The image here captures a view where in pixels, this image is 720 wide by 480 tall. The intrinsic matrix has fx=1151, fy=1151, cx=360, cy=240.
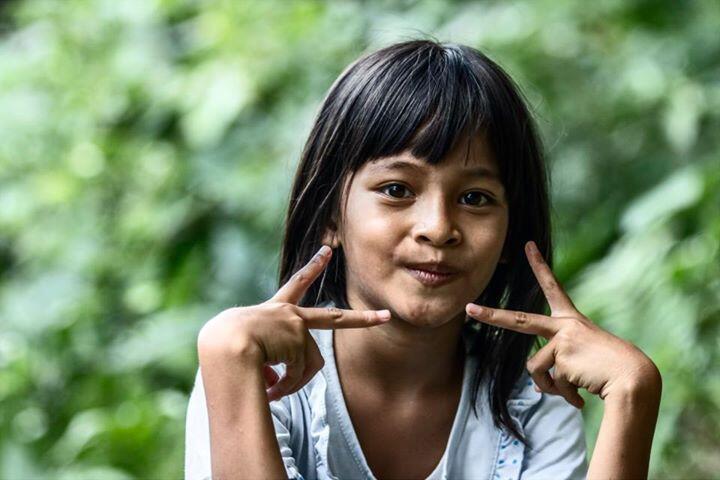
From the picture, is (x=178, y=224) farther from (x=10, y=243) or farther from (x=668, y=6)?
(x=668, y=6)

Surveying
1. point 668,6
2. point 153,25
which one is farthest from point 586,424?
point 153,25

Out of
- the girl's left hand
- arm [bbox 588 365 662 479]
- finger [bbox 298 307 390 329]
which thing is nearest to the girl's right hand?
finger [bbox 298 307 390 329]

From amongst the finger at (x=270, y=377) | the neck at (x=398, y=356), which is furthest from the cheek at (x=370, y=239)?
the finger at (x=270, y=377)

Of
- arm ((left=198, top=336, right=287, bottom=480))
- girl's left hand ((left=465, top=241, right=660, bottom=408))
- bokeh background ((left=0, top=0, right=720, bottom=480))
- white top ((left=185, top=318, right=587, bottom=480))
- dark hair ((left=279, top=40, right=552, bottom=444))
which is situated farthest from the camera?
bokeh background ((left=0, top=0, right=720, bottom=480))

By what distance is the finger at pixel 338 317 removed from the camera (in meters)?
1.77

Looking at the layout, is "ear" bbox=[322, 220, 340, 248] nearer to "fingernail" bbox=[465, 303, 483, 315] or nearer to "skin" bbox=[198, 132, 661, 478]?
"skin" bbox=[198, 132, 661, 478]

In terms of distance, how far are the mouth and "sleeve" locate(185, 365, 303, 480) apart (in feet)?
0.93

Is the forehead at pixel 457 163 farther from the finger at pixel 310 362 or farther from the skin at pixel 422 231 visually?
the finger at pixel 310 362

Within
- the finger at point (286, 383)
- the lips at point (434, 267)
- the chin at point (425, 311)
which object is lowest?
the finger at point (286, 383)

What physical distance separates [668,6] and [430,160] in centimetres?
277

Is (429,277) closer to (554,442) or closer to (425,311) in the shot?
(425,311)

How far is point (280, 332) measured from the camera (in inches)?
68.3

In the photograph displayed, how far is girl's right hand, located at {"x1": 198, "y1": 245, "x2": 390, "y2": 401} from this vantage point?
170cm

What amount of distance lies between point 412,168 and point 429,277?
18 centimetres
